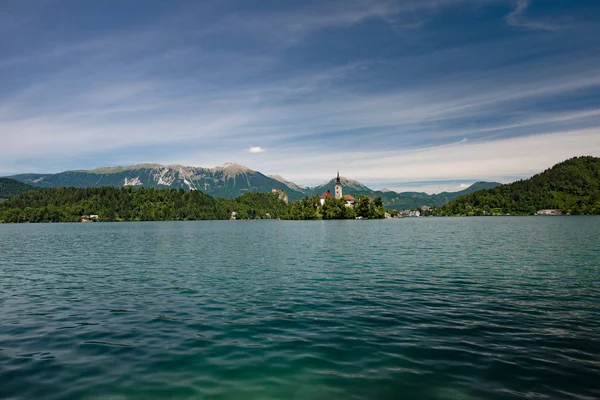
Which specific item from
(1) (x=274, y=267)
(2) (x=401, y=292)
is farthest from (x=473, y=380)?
(1) (x=274, y=267)

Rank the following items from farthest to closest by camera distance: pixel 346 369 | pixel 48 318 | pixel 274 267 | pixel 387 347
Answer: pixel 274 267, pixel 48 318, pixel 387 347, pixel 346 369

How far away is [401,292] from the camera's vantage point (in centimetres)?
2509

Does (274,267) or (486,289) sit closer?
(486,289)

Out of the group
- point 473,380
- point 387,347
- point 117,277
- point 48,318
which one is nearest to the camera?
point 473,380

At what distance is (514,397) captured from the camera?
10414 mm

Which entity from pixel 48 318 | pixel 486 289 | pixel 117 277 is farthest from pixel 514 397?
pixel 117 277

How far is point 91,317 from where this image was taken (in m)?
19.8

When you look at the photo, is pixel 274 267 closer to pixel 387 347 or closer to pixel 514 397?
pixel 387 347

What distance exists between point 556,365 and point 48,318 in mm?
23195

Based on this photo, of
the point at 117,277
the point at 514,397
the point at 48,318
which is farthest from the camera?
the point at 117,277

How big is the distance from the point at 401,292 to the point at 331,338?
10.7 m

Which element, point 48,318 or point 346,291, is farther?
point 346,291

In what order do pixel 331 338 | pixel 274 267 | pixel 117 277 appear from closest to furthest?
1. pixel 331 338
2. pixel 117 277
3. pixel 274 267

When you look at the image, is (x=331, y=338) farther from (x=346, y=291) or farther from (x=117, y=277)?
(x=117, y=277)
